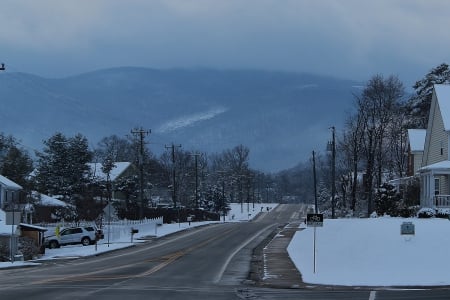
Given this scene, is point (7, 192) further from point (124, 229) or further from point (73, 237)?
point (73, 237)

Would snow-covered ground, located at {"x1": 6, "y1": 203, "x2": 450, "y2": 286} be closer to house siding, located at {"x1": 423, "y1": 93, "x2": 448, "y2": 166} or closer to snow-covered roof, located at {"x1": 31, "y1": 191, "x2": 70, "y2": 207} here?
house siding, located at {"x1": 423, "y1": 93, "x2": 448, "y2": 166}

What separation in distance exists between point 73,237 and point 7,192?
12.6 meters

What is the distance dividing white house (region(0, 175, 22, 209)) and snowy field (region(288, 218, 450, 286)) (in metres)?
40.0

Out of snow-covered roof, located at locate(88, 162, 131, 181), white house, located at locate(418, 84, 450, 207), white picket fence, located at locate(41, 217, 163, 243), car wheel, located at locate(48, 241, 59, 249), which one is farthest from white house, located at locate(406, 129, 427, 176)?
snow-covered roof, located at locate(88, 162, 131, 181)

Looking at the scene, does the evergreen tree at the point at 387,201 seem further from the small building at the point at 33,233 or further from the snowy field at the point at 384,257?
the small building at the point at 33,233

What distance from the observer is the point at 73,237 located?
2311 inches

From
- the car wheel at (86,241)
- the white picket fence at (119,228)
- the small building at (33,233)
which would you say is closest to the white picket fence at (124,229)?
the white picket fence at (119,228)

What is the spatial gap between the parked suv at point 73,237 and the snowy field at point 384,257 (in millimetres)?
29672

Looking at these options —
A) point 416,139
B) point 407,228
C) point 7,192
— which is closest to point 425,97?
point 416,139

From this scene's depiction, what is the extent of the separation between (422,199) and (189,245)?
17288mm

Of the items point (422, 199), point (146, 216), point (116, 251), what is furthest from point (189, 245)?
point (146, 216)

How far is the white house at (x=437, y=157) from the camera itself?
45.2 metres

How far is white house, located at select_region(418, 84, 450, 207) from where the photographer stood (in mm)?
45219

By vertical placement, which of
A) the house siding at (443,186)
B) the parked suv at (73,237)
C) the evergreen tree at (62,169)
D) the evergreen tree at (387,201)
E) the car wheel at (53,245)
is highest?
the evergreen tree at (62,169)
